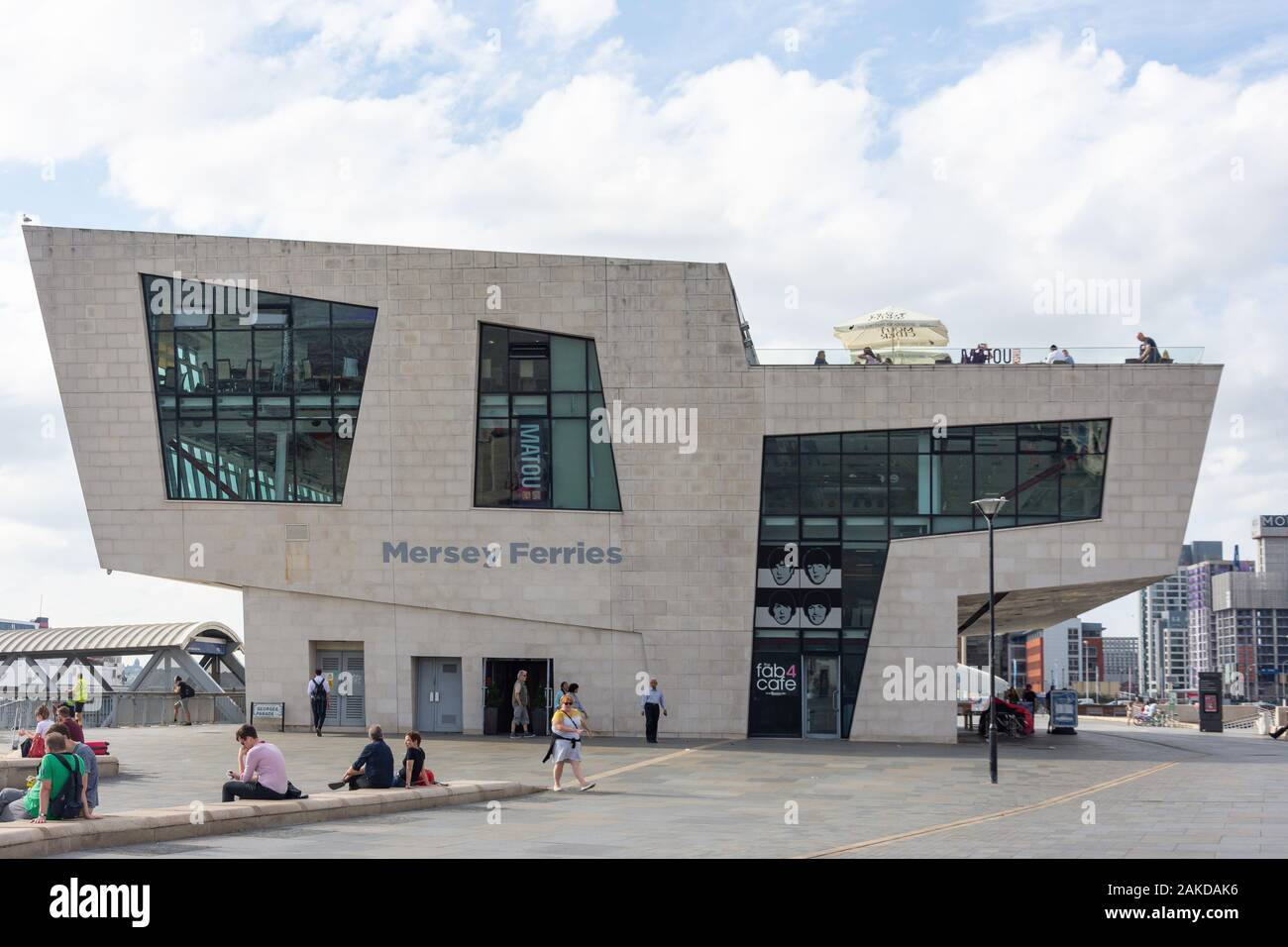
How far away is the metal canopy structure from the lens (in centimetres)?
5272

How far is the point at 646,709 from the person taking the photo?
37.8 meters

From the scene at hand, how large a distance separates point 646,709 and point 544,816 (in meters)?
15.8

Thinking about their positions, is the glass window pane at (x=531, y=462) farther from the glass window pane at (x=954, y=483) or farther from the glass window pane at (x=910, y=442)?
the glass window pane at (x=954, y=483)

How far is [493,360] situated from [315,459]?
19.4 ft

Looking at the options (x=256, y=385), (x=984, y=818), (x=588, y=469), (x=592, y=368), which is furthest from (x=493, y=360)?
(x=984, y=818)

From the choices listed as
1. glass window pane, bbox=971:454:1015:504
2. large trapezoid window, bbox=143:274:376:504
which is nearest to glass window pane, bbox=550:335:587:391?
large trapezoid window, bbox=143:274:376:504

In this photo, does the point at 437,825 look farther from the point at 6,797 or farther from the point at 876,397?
the point at 876,397

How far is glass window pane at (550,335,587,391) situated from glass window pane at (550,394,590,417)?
22 cm

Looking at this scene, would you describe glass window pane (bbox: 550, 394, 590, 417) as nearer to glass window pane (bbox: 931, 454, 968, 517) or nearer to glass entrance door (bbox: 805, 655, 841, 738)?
glass entrance door (bbox: 805, 655, 841, 738)

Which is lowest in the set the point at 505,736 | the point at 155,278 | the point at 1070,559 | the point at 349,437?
the point at 505,736

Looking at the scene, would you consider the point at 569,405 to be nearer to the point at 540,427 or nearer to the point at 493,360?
the point at 540,427
